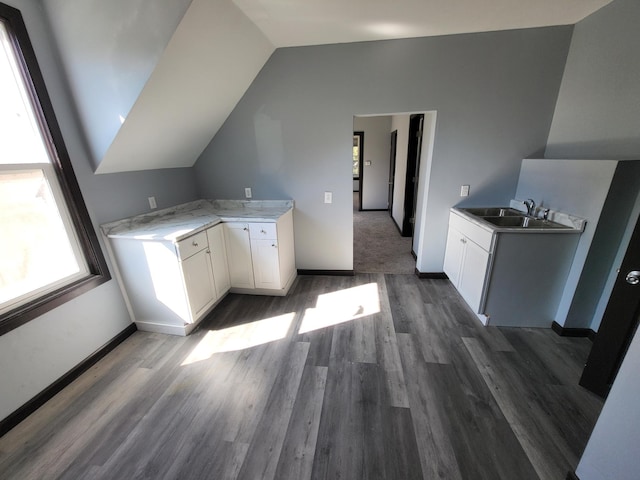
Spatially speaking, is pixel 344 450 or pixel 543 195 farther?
pixel 543 195

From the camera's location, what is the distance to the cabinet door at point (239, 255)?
271 cm

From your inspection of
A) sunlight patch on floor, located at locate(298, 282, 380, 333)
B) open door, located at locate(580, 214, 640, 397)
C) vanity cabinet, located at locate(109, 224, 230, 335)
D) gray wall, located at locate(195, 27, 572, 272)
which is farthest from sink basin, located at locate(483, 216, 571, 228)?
vanity cabinet, located at locate(109, 224, 230, 335)

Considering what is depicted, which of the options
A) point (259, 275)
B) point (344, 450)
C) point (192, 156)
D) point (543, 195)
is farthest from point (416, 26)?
point (344, 450)

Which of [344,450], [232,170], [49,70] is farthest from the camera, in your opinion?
[232,170]

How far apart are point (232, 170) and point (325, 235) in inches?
54.4

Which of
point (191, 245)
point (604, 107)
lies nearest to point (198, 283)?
point (191, 245)

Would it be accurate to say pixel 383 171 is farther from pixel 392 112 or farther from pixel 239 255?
pixel 239 255

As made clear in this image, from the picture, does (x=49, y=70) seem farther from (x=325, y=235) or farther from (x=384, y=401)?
(x=384, y=401)

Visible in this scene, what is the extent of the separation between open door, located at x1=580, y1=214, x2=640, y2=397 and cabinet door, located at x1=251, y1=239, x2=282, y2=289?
2.49m

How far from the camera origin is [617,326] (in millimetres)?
1476

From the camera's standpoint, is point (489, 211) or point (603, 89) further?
point (489, 211)

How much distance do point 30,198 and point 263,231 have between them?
1662mm

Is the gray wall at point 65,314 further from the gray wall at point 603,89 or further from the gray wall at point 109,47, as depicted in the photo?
the gray wall at point 603,89

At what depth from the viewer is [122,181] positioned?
229 cm
